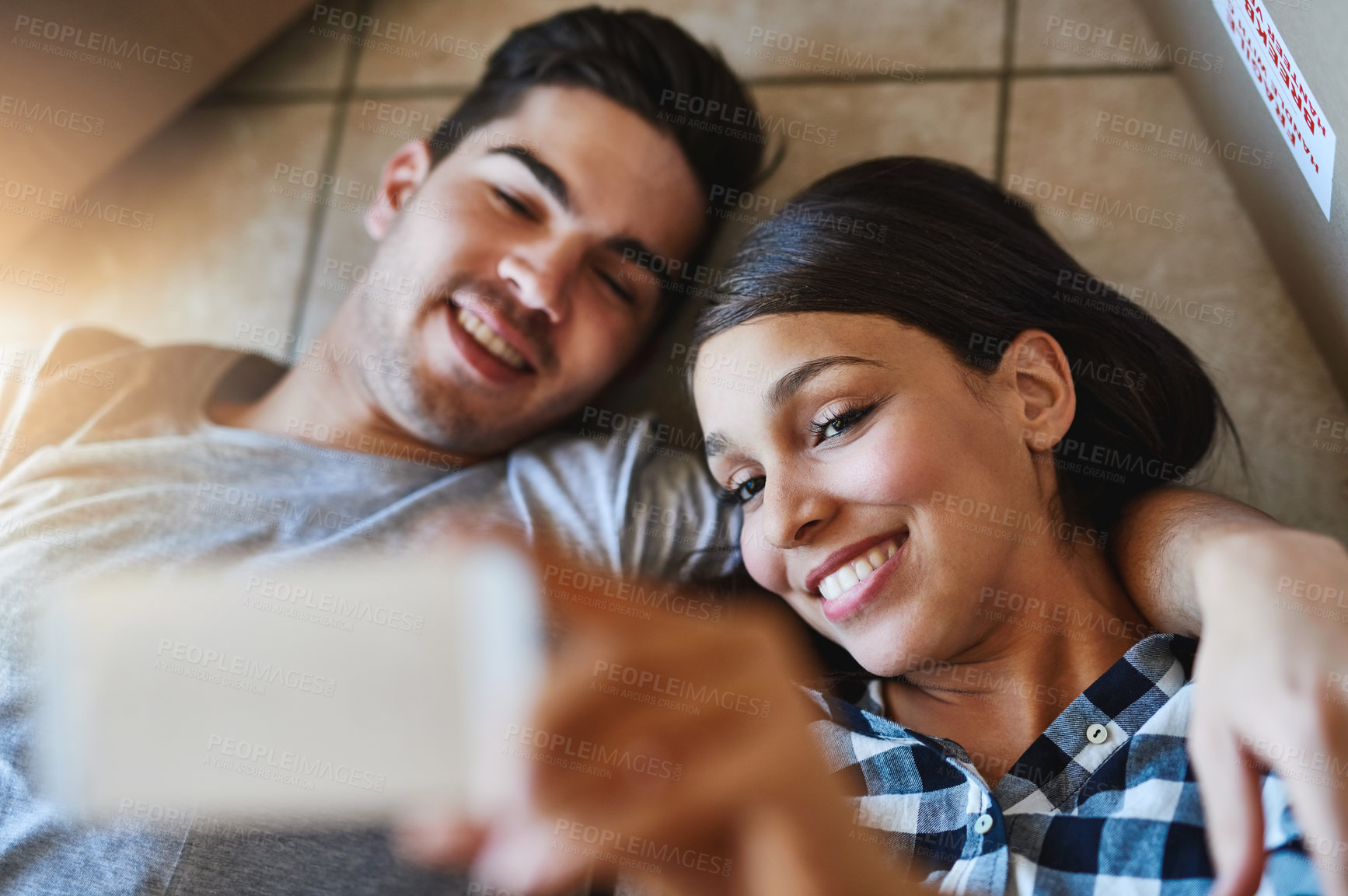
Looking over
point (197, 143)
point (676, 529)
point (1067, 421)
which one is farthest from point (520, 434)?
point (197, 143)

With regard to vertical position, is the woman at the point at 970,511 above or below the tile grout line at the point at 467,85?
below

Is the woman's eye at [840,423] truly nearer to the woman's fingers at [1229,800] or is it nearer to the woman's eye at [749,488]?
the woman's eye at [749,488]

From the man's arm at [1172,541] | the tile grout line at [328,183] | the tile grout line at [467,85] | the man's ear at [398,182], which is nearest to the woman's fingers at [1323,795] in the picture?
the man's arm at [1172,541]

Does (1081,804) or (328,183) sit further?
(328,183)

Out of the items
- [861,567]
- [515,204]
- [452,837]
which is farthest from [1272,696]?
[515,204]

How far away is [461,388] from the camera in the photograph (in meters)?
1.09

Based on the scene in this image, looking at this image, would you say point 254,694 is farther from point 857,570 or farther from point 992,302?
point 992,302

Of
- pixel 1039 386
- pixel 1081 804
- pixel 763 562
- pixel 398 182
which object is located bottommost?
pixel 1081 804

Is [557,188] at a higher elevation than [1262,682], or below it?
higher

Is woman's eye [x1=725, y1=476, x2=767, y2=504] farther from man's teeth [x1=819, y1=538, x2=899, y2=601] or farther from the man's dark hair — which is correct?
the man's dark hair

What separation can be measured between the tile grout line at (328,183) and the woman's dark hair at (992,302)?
0.70 meters

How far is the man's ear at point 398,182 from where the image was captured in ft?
4.09

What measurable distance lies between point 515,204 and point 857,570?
598mm

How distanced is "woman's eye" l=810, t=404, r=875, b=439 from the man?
0.73ft
